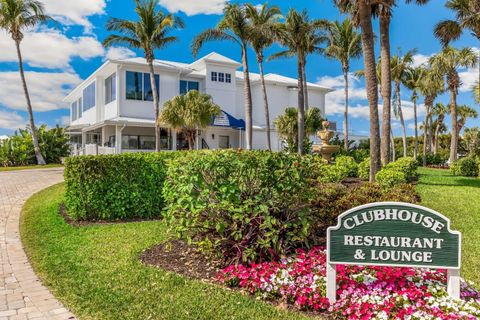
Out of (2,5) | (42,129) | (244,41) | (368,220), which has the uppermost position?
(2,5)

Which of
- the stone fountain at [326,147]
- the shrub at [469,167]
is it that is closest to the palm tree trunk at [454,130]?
the shrub at [469,167]

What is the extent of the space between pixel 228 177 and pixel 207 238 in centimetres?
89

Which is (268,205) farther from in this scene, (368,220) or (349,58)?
(349,58)

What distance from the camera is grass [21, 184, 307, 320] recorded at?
4129mm

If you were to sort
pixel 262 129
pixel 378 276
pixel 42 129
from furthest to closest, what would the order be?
pixel 262 129 < pixel 42 129 < pixel 378 276

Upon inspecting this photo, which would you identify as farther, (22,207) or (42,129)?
(42,129)

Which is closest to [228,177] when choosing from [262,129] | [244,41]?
[244,41]

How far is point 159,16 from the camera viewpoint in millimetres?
24156

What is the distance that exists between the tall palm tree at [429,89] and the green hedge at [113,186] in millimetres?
28563

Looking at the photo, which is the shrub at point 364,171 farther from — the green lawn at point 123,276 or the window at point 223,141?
the window at point 223,141

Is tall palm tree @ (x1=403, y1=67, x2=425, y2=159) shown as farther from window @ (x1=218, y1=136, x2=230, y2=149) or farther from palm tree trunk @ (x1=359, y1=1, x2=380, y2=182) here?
palm tree trunk @ (x1=359, y1=1, x2=380, y2=182)

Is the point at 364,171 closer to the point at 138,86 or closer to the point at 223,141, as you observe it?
the point at 223,141

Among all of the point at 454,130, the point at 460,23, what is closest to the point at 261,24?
the point at 460,23

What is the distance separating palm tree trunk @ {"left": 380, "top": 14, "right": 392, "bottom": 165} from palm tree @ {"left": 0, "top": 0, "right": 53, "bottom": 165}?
77.5ft
